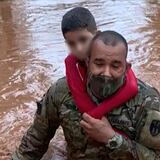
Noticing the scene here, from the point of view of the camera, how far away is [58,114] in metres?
3.05

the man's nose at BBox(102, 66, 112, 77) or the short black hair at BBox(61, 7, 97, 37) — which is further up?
the short black hair at BBox(61, 7, 97, 37)

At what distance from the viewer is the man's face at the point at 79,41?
2817mm

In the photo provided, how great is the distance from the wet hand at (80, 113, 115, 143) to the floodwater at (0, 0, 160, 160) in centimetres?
116

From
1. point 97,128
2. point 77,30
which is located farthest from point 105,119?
point 77,30

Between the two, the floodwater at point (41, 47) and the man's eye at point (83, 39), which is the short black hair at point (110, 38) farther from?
the floodwater at point (41, 47)

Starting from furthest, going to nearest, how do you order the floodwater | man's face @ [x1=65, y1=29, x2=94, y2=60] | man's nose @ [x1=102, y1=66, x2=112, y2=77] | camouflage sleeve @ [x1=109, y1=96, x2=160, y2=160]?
1. the floodwater
2. man's face @ [x1=65, y1=29, x2=94, y2=60]
3. camouflage sleeve @ [x1=109, y1=96, x2=160, y2=160]
4. man's nose @ [x1=102, y1=66, x2=112, y2=77]

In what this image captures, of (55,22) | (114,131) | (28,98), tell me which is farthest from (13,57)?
(114,131)

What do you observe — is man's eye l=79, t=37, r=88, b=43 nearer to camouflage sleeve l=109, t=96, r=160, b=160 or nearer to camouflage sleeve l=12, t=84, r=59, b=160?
camouflage sleeve l=12, t=84, r=59, b=160

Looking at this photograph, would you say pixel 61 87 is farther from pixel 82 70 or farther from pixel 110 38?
pixel 110 38

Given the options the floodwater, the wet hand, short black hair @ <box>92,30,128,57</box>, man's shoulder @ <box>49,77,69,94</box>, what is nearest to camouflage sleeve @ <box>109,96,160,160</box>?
the wet hand

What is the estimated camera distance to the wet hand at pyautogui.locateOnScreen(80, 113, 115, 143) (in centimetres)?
264

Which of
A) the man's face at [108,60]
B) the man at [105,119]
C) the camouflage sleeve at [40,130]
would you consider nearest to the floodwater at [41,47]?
the camouflage sleeve at [40,130]

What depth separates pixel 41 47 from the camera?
6887mm

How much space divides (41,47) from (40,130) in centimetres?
382
